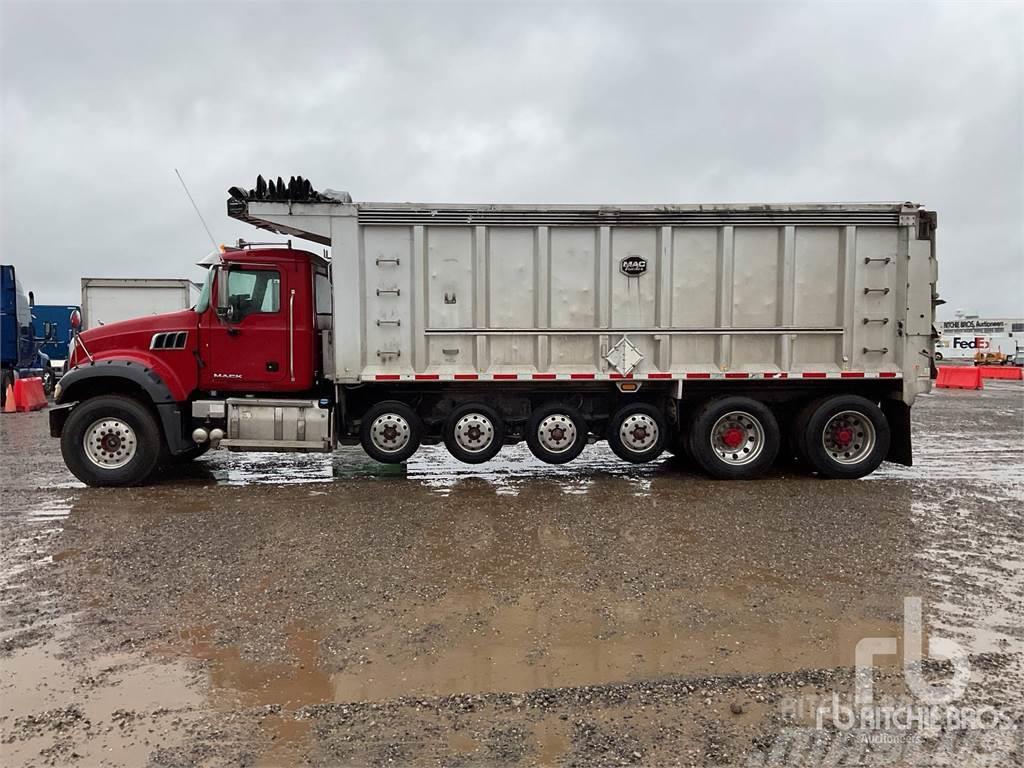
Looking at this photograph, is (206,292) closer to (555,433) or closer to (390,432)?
(390,432)

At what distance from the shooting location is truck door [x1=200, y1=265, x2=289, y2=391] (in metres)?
8.15

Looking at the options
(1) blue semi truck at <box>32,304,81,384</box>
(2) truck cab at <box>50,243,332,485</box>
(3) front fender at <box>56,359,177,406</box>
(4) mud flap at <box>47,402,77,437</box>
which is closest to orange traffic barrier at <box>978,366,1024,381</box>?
(2) truck cab at <box>50,243,332,485</box>

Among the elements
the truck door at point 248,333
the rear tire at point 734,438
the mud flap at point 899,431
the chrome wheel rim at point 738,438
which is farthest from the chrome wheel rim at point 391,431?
the mud flap at point 899,431

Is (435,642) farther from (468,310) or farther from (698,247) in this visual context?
(698,247)

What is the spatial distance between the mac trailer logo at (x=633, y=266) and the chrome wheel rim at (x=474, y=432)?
248 cm

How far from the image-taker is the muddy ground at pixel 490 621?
9.61 ft

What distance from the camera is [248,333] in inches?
322

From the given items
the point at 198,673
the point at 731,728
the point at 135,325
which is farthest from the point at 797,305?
the point at 135,325

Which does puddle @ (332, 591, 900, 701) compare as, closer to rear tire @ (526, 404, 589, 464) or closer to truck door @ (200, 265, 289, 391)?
rear tire @ (526, 404, 589, 464)

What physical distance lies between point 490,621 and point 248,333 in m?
5.47

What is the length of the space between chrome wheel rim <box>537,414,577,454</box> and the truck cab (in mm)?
2651

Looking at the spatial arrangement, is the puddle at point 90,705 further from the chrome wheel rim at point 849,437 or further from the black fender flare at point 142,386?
the chrome wheel rim at point 849,437

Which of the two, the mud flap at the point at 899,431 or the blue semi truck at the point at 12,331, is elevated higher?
the blue semi truck at the point at 12,331

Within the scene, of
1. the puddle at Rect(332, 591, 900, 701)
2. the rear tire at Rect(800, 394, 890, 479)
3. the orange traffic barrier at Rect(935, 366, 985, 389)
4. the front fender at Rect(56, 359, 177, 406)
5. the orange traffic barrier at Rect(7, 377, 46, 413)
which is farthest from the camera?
the orange traffic barrier at Rect(935, 366, 985, 389)
